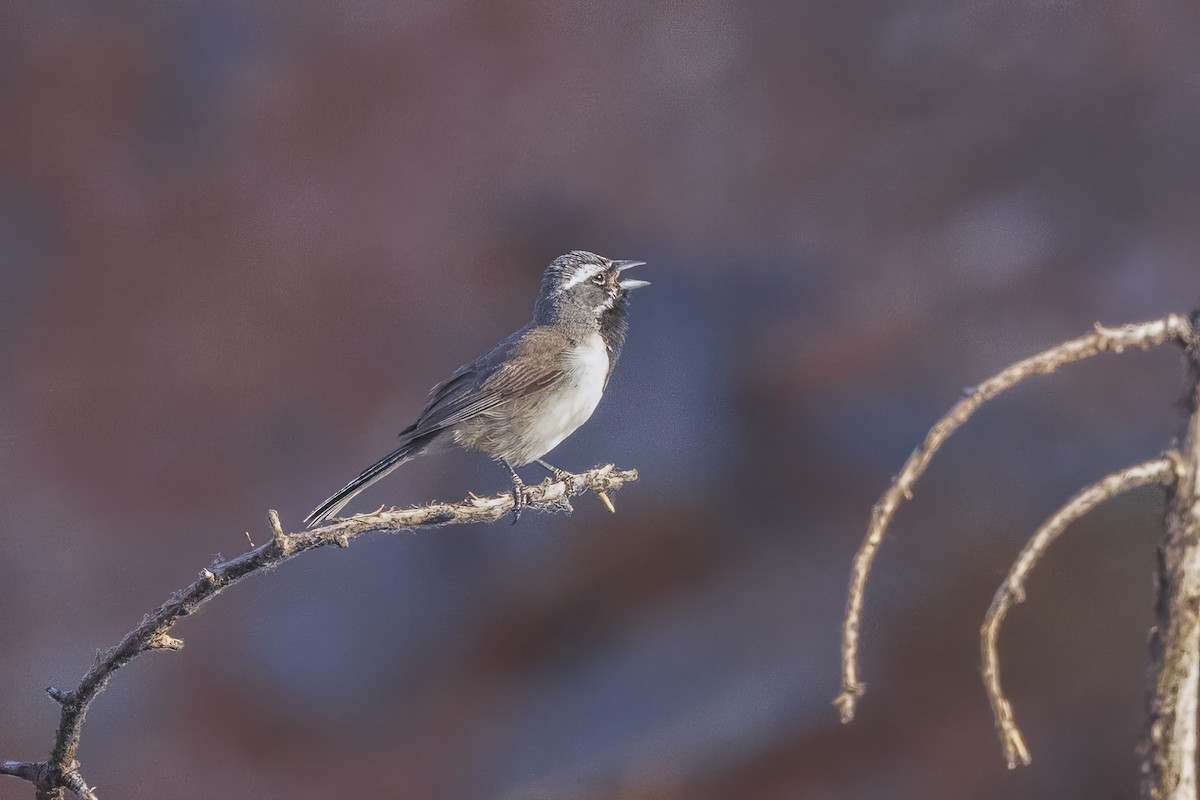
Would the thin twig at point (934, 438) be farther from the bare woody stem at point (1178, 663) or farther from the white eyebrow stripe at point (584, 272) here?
the white eyebrow stripe at point (584, 272)

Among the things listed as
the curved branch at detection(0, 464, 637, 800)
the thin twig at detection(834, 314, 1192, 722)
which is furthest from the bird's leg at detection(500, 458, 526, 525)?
the thin twig at detection(834, 314, 1192, 722)

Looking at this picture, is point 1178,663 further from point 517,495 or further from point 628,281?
point 628,281

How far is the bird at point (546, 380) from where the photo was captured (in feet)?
9.80

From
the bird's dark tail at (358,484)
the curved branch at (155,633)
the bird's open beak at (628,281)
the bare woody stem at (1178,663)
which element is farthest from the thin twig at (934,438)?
the bird's open beak at (628,281)

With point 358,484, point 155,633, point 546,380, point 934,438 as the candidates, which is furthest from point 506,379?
point 934,438

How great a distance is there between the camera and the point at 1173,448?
101 cm

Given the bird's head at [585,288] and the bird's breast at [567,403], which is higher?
the bird's head at [585,288]

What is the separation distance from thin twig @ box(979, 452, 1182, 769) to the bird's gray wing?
2108 millimetres

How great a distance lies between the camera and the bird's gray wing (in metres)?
2.98

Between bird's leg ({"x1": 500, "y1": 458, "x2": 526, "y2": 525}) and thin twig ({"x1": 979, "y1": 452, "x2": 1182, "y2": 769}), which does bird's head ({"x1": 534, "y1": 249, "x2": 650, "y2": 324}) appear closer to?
bird's leg ({"x1": 500, "y1": 458, "x2": 526, "y2": 525})

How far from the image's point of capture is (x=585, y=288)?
10.2 ft

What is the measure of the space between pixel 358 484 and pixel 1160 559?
196cm

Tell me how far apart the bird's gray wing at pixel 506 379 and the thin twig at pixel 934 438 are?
81.2 inches

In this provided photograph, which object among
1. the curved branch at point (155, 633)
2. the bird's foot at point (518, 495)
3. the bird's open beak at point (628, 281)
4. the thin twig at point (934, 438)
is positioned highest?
the bird's open beak at point (628, 281)
